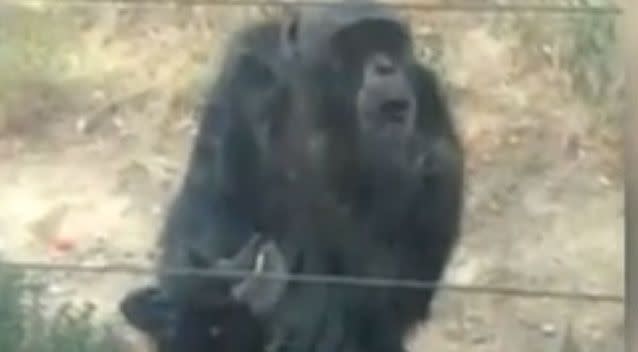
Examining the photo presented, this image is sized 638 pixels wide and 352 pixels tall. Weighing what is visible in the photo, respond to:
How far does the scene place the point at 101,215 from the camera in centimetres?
119

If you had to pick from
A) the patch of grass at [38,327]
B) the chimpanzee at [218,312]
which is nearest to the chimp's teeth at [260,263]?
the chimpanzee at [218,312]

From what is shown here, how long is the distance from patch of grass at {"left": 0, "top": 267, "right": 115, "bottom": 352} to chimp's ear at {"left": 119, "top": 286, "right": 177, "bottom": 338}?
0.03 metres

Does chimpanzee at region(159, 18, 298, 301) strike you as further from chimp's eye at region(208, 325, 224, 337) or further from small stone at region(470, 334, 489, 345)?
Answer: small stone at region(470, 334, 489, 345)

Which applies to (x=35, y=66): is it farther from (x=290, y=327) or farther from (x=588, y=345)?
(x=588, y=345)

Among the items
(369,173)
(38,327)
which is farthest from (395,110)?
(38,327)

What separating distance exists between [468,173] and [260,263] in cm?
18

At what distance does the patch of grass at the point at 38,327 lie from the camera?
119cm

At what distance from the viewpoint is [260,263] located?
1169 millimetres

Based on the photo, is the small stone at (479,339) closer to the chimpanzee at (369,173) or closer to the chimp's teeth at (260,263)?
the chimpanzee at (369,173)

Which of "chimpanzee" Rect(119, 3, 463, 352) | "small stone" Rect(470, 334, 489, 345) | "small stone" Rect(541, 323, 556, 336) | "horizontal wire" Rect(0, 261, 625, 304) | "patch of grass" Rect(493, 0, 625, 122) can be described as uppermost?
"patch of grass" Rect(493, 0, 625, 122)

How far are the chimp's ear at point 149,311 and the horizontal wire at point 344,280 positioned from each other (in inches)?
0.8

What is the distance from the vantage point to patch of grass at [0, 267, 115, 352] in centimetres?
119

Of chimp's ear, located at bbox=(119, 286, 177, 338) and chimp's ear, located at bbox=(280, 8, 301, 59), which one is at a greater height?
chimp's ear, located at bbox=(280, 8, 301, 59)

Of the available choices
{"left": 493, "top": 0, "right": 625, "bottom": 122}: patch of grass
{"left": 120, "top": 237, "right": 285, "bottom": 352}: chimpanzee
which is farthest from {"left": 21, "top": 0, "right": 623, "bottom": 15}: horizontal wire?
{"left": 120, "top": 237, "right": 285, "bottom": 352}: chimpanzee
